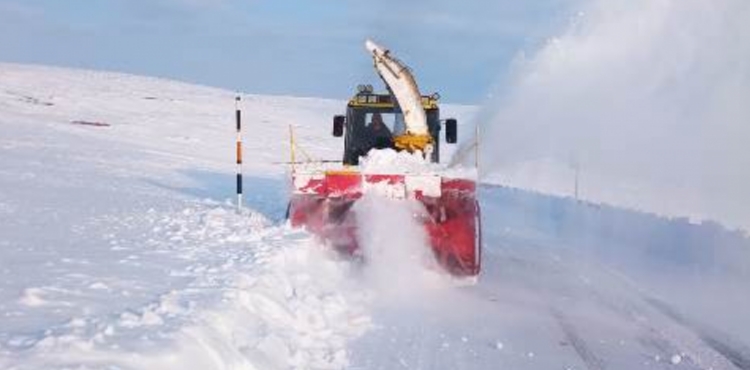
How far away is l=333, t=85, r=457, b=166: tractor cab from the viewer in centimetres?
1137

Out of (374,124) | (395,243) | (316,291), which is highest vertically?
(374,124)

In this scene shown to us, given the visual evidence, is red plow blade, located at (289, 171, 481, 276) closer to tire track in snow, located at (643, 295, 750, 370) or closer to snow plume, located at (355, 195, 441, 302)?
snow plume, located at (355, 195, 441, 302)

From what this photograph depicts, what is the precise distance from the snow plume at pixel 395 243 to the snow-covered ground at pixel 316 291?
0.03 m

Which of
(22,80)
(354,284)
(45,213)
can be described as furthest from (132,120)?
(354,284)

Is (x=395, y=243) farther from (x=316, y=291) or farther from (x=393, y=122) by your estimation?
(x=393, y=122)

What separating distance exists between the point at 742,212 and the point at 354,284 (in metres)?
8.40

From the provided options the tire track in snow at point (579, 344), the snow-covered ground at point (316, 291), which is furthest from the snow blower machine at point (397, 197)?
the tire track in snow at point (579, 344)

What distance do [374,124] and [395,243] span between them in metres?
2.80

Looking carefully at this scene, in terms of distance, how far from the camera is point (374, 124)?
1169 cm

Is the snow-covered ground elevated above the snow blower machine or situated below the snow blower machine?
below

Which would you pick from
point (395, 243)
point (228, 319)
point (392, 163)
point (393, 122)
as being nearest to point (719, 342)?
point (395, 243)

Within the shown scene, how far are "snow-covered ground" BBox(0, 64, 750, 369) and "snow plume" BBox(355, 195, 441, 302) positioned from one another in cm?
3

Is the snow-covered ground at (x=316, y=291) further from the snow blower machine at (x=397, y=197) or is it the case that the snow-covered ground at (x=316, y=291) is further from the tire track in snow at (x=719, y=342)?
the snow blower machine at (x=397, y=197)

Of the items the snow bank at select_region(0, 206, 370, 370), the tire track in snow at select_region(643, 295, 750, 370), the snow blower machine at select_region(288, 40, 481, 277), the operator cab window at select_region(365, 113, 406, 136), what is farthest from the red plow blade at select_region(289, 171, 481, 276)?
the tire track in snow at select_region(643, 295, 750, 370)
